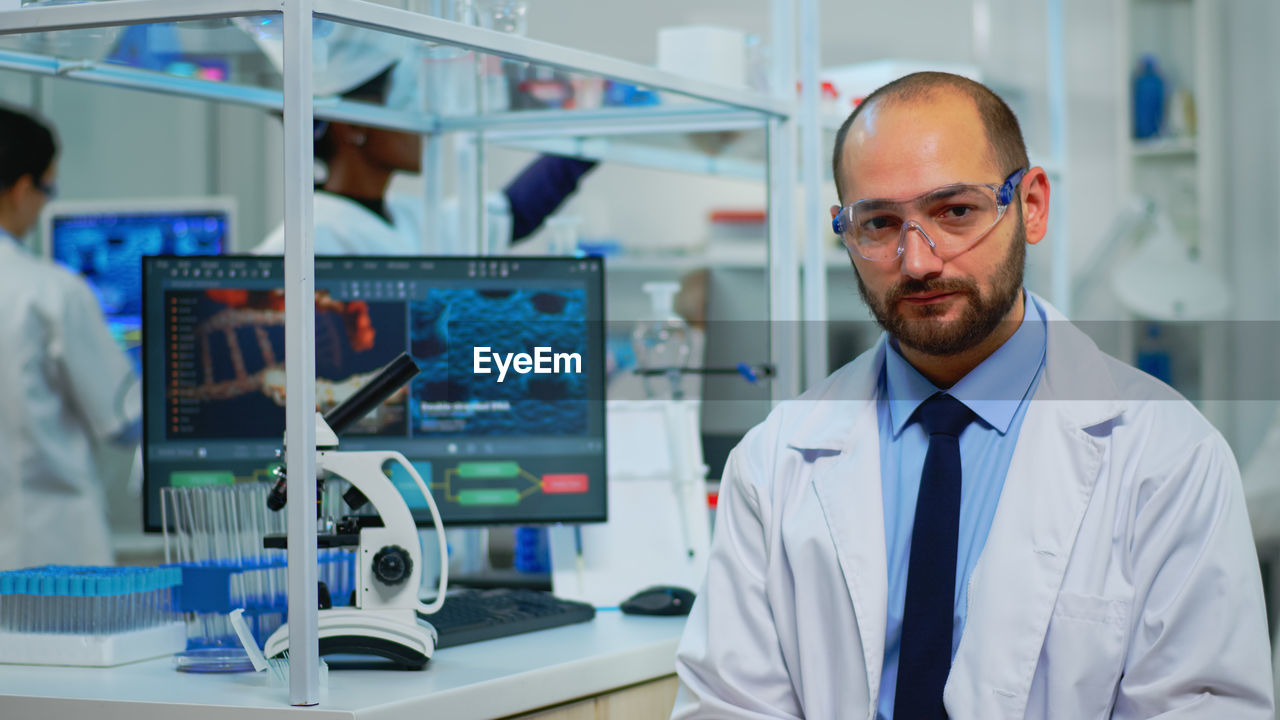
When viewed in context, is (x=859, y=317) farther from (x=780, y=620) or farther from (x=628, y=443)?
(x=780, y=620)

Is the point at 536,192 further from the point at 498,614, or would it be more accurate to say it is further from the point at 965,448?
the point at 965,448

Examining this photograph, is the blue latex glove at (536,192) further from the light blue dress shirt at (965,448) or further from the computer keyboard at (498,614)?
the light blue dress shirt at (965,448)

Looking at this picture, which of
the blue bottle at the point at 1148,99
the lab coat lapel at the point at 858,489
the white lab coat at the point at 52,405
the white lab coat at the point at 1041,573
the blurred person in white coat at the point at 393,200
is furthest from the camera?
the blue bottle at the point at 1148,99

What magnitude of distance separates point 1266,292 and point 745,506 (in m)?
3.71

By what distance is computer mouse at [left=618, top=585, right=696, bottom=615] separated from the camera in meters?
1.87

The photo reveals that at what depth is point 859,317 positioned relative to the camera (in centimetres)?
383

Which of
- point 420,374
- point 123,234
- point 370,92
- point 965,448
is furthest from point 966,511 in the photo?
point 123,234

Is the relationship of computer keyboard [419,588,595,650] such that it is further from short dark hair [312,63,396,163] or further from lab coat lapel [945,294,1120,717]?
short dark hair [312,63,396,163]

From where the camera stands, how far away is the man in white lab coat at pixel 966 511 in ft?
4.26

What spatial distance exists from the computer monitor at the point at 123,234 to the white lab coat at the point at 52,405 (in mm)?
1530

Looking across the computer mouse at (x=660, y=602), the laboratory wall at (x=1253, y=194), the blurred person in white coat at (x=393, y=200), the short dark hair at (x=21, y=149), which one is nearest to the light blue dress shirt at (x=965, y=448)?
the computer mouse at (x=660, y=602)

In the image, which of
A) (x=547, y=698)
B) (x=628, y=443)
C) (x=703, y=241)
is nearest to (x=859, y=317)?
(x=703, y=241)

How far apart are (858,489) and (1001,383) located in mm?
197

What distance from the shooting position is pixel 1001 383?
4.83 ft
